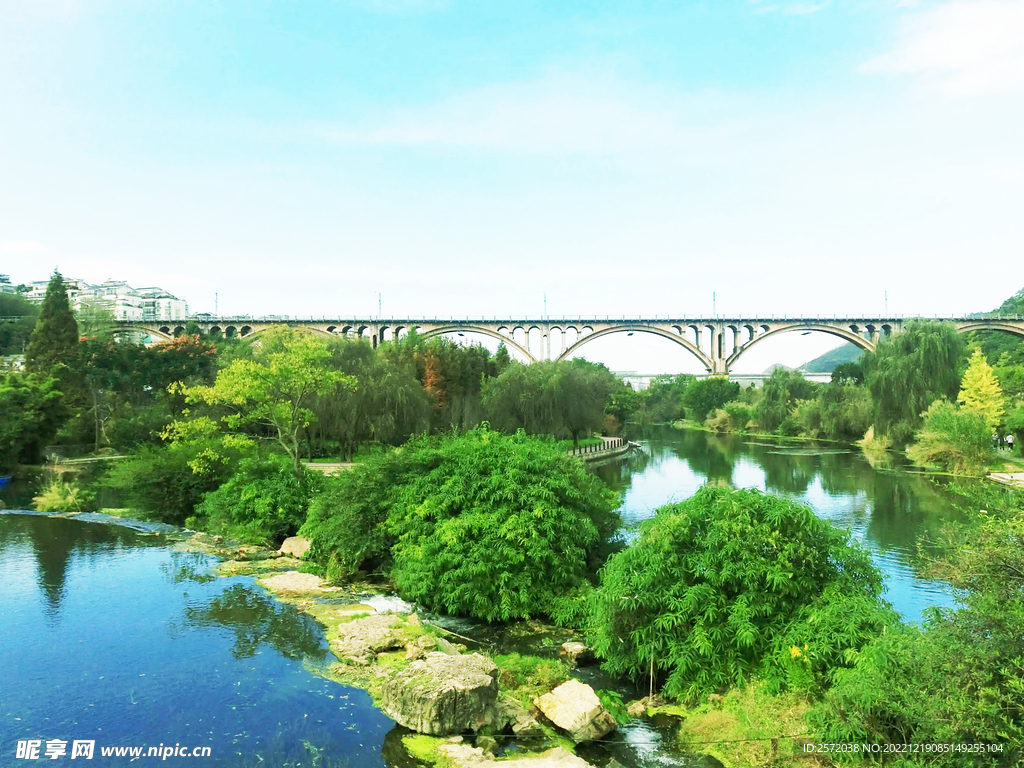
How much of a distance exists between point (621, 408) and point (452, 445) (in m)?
41.9

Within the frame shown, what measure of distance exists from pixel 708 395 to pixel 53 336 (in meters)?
50.8

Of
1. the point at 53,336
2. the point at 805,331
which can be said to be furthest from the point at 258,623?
the point at 805,331

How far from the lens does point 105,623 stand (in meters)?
10.3

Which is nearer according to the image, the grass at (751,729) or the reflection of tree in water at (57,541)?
the grass at (751,729)

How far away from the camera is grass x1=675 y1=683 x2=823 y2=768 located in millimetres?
6457

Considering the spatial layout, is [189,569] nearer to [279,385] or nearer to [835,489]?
[279,385]

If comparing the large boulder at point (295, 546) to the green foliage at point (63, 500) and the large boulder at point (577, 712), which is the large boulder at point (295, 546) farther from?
the green foliage at point (63, 500)

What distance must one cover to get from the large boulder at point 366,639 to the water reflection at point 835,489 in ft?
14.5

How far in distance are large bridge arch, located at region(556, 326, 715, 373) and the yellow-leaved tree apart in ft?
114

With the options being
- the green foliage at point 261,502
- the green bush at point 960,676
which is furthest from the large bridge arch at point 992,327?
the green bush at point 960,676

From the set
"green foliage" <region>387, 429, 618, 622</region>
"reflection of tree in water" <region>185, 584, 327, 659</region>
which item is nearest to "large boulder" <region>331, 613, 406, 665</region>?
"reflection of tree in water" <region>185, 584, 327, 659</region>

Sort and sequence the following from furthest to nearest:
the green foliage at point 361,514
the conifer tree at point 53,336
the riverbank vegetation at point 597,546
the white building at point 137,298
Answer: the white building at point 137,298
the conifer tree at point 53,336
the green foliage at point 361,514
the riverbank vegetation at point 597,546

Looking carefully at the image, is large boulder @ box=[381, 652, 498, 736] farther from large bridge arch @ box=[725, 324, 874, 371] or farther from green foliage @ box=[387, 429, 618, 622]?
large bridge arch @ box=[725, 324, 874, 371]

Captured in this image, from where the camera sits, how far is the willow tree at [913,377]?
33.6 metres
